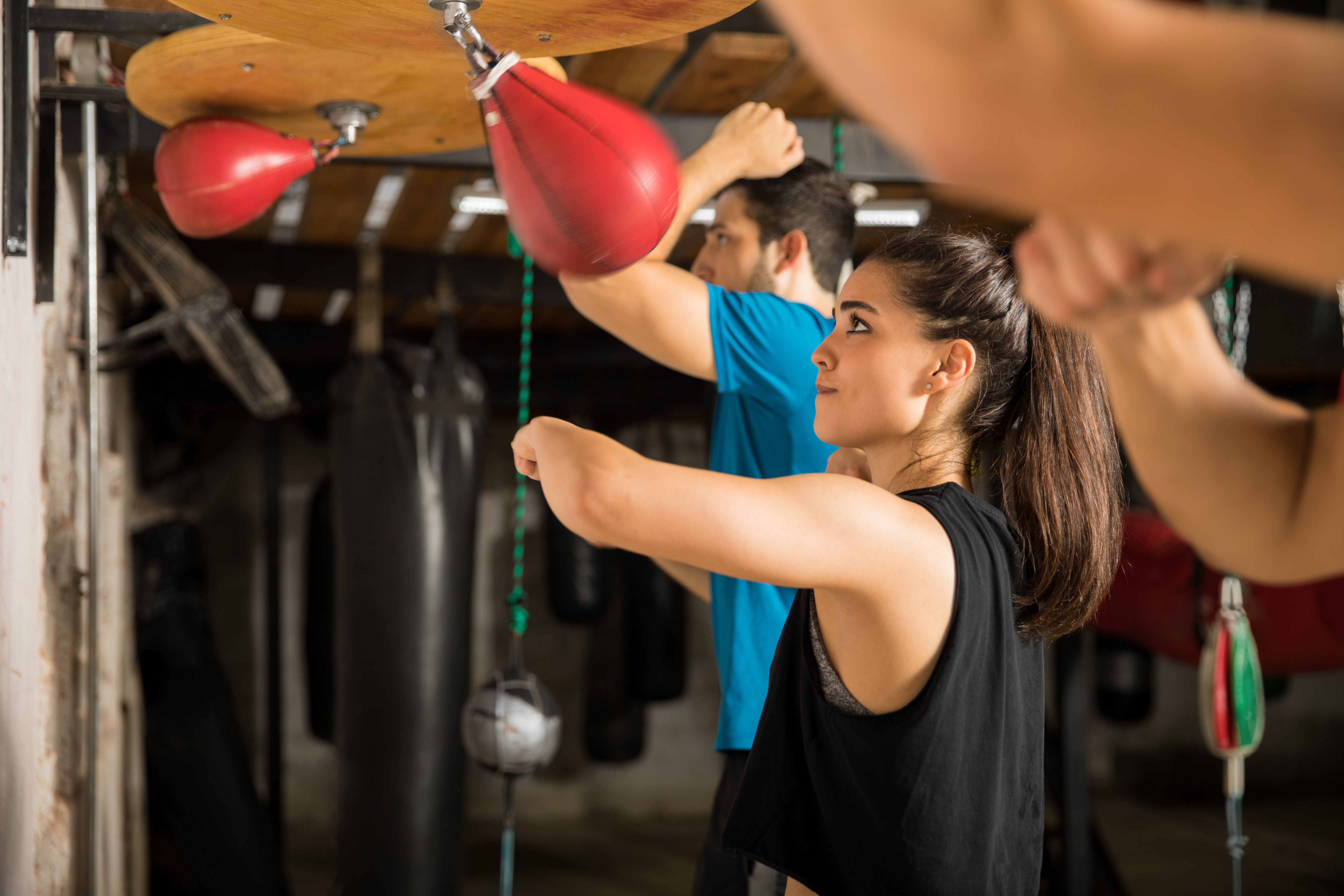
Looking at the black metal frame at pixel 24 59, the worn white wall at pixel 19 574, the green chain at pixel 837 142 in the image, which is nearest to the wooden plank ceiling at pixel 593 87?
the green chain at pixel 837 142

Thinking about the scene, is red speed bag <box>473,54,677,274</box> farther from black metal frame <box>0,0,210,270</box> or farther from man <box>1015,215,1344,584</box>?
black metal frame <box>0,0,210,270</box>

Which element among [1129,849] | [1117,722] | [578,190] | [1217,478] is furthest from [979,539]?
[1129,849]

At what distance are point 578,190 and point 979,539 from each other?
1.60 ft

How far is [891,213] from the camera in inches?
129

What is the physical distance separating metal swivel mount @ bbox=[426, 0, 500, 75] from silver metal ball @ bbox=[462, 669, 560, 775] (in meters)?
2.01

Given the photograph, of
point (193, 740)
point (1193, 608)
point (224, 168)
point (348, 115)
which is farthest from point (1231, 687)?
point (193, 740)

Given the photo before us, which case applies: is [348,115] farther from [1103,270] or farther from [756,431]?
[1103,270]

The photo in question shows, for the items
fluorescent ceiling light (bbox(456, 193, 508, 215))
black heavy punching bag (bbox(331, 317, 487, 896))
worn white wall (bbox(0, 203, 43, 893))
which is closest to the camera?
worn white wall (bbox(0, 203, 43, 893))

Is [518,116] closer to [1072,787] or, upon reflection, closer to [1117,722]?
[1072,787]

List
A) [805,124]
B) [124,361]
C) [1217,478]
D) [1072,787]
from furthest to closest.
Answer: [1072,787] < [124,361] < [805,124] < [1217,478]

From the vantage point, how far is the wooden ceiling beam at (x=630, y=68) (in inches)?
91.9

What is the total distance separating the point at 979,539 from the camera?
3.32 feet

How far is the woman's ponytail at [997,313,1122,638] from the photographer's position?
3.59 feet

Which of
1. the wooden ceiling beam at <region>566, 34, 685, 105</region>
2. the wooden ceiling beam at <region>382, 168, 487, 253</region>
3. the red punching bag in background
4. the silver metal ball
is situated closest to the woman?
the wooden ceiling beam at <region>566, 34, 685, 105</region>
